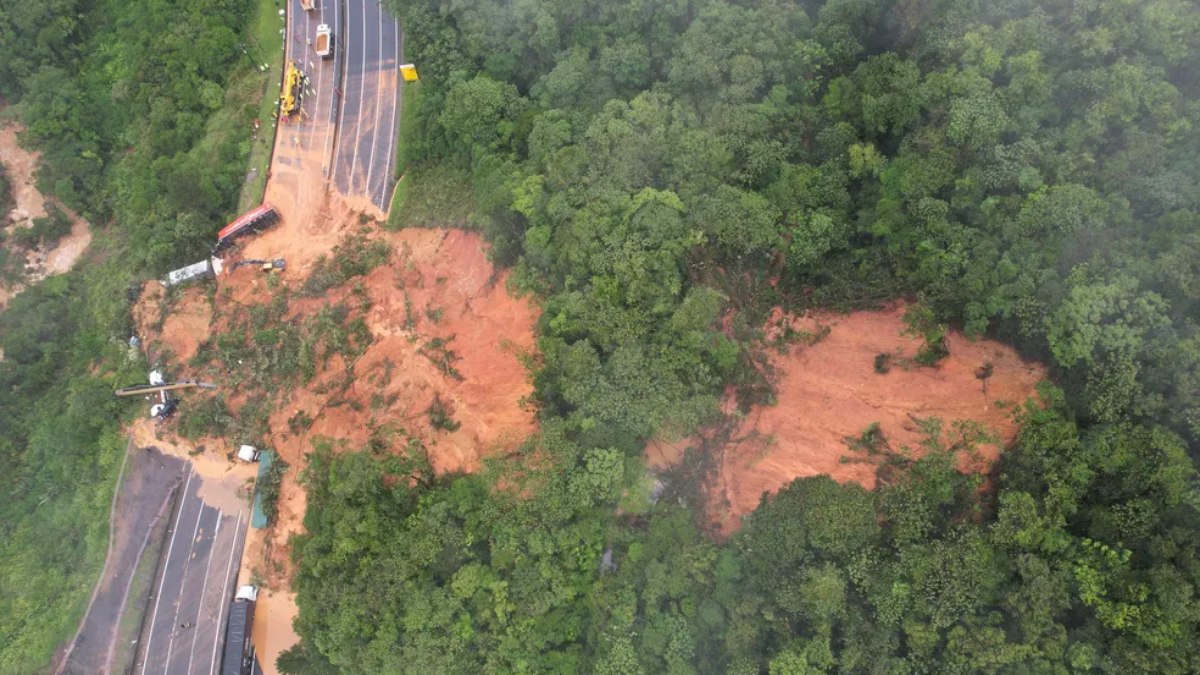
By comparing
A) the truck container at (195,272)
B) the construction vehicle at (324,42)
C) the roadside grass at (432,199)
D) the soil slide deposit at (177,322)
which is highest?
the construction vehicle at (324,42)

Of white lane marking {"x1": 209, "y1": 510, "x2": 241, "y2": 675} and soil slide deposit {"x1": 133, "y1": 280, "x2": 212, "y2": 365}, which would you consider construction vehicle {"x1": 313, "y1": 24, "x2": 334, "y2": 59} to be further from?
white lane marking {"x1": 209, "y1": 510, "x2": 241, "y2": 675}

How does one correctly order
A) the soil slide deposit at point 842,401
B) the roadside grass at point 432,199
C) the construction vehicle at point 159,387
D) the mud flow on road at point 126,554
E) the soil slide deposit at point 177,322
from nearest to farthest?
the soil slide deposit at point 842,401 → the mud flow on road at point 126,554 → the roadside grass at point 432,199 → the construction vehicle at point 159,387 → the soil slide deposit at point 177,322

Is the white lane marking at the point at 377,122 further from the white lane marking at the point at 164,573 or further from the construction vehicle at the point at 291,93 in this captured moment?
the white lane marking at the point at 164,573

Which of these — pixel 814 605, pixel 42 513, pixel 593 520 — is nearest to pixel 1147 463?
pixel 814 605

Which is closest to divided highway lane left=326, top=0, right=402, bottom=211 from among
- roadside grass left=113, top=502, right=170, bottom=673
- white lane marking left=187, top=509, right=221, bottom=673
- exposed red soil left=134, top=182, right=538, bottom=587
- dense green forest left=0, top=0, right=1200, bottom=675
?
exposed red soil left=134, top=182, right=538, bottom=587

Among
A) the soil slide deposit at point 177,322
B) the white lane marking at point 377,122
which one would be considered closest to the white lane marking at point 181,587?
the soil slide deposit at point 177,322

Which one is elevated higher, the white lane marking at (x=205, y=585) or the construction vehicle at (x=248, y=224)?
the construction vehicle at (x=248, y=224)

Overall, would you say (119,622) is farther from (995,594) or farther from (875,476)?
(995,594)
